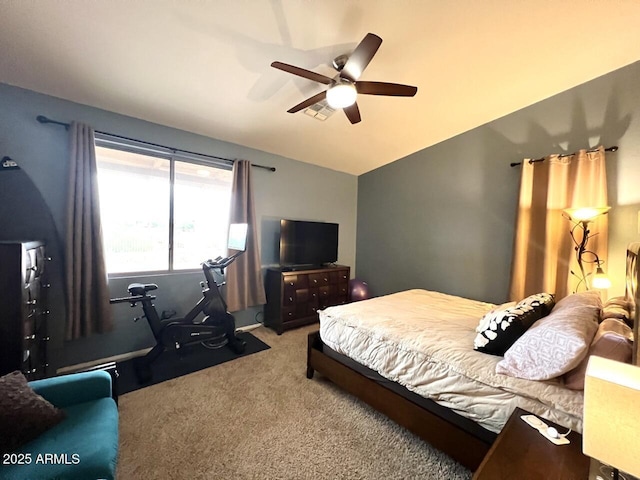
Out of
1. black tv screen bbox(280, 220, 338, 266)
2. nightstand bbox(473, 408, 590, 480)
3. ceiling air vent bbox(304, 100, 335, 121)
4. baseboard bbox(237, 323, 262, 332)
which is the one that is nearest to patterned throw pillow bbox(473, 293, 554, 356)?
nightstand bbox(473, 408, 590, 480)

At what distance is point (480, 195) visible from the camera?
333 centimetres

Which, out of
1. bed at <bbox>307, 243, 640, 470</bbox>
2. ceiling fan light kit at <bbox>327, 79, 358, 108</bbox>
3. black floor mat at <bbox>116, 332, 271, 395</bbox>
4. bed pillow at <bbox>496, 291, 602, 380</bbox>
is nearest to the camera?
bed pillow at <bbox>496, 291, 602, 380</bbox>

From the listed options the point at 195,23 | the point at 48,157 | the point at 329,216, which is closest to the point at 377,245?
the point at 329,216

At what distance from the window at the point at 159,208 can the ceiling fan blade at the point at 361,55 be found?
213cm

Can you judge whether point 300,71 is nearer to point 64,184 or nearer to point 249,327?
point 64,184

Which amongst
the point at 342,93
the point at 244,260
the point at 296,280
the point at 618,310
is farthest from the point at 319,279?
the point at 618,310

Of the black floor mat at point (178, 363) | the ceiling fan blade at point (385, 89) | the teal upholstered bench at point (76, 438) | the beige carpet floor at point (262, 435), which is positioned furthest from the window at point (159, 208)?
the ceiling fan blade at point (385, 89)

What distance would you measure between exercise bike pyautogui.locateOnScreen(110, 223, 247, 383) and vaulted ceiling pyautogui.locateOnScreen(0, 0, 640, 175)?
139cm

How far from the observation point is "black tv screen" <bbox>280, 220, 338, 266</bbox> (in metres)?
3.76

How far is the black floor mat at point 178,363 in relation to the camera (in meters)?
2.30

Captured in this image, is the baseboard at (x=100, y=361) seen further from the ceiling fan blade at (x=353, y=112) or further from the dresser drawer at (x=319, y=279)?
the ceiling fan blade at (x=353, y=112)

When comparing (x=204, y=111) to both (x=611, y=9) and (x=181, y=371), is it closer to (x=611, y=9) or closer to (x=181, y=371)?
(x=181, y=371)

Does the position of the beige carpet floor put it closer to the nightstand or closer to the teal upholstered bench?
the teal upholstered bench

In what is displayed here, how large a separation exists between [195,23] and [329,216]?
3121 mm
